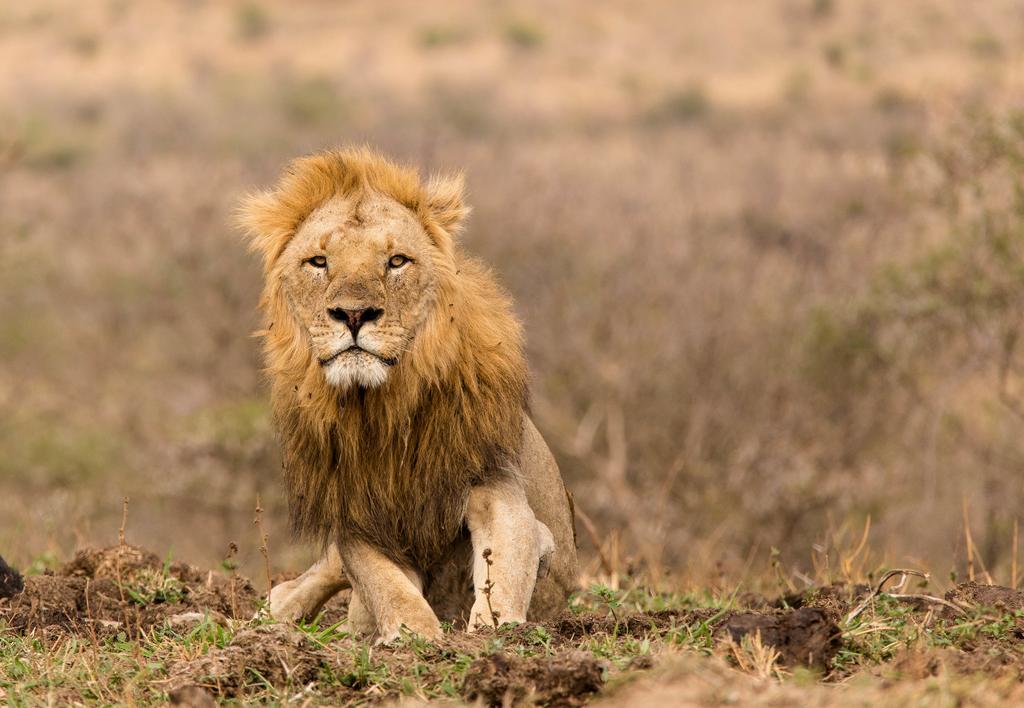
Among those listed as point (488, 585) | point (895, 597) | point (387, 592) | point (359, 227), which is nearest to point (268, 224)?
point (359, 227)

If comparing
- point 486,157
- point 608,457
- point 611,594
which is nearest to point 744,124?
point 486,157

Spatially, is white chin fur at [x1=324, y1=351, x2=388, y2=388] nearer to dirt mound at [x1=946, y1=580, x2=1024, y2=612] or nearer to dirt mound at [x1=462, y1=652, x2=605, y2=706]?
dirt mound at [x1=462, y1=652, x2=605, y2=706]

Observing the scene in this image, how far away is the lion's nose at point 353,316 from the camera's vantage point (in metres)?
5.09

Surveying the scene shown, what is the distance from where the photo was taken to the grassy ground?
4.09 metres

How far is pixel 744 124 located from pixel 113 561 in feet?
136

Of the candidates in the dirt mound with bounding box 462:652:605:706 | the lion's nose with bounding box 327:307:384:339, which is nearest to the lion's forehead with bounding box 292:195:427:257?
the lion's nose with bounding box 327:307:384:339

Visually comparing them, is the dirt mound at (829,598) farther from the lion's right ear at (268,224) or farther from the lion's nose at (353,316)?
the lion's right ear at (268,224)

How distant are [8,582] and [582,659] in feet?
9.53

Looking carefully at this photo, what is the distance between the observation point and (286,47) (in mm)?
56750

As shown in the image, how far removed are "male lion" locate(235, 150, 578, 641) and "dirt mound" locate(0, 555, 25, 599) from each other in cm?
130

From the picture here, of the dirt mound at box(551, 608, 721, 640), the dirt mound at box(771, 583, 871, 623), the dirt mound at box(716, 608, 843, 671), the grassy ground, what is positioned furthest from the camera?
the dirt mound at box(771, 583, 871, 623)

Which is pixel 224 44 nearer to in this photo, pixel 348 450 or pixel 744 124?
pixel 744 124

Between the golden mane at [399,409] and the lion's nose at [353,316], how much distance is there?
23 cm

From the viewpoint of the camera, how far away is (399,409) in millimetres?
5344
